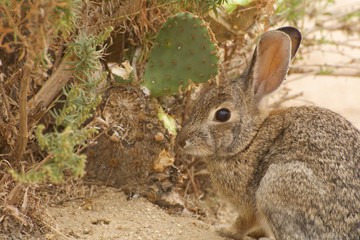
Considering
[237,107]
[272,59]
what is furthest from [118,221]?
[272,59]

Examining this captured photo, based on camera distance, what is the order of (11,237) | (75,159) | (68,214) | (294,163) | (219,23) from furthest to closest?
(219,23) → (68,214) → (294,163) → (11,237) → (75,159)

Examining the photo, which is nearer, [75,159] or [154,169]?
[75,159]

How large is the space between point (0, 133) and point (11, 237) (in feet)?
2.44

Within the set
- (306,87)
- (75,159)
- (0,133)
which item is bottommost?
(306,87)

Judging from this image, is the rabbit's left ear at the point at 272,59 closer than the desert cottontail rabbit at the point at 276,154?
No

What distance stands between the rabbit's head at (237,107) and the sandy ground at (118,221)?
0.55 meters

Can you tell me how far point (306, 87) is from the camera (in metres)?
8.30

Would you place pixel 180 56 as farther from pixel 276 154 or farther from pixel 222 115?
pixel 276 154

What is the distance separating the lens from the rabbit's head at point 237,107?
182 inches

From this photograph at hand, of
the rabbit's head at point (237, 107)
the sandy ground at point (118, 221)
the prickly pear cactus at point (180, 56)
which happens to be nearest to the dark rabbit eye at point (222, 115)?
the rabbit's head at point (237, 107)

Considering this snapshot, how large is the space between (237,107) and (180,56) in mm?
532

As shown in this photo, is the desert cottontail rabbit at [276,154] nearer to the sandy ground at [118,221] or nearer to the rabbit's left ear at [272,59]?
the rabbit's left ear at [272,59]

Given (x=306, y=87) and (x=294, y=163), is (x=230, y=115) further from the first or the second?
(x=306, y=87)

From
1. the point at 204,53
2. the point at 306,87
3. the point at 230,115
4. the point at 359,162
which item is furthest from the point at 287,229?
the point at 306,87
